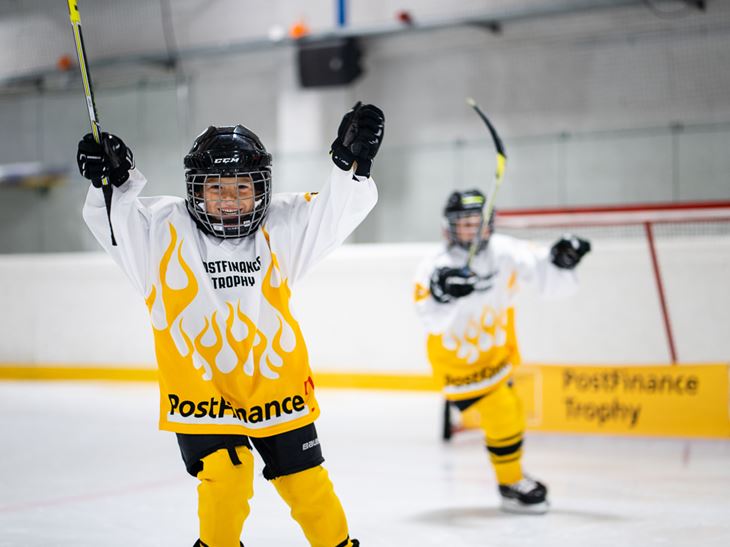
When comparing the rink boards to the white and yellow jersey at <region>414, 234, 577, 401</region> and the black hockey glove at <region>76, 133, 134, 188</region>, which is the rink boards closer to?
the white and yellow jersey at <region>414, 234, 577, 401</region>

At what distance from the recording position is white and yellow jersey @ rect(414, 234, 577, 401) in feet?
14.4

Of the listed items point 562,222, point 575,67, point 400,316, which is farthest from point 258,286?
point 575,67

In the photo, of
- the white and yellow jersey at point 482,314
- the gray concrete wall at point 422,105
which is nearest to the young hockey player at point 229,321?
the white and yellow jersey at point 482,314

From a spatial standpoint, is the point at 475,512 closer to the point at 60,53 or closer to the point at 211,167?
the point at 211,167

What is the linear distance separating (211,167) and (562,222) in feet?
16.9

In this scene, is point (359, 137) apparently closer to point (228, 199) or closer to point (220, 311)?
point (228, 199)

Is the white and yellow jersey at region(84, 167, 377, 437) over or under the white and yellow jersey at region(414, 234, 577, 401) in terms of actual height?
over

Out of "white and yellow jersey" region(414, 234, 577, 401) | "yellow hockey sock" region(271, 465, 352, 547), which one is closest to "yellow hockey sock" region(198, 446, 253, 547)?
"yellow hockey sock" region(271, 465, 352, 547)

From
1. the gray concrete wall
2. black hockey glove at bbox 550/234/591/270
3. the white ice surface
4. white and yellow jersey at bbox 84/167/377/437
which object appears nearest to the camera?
white and yellow jersey at bbox 84/167/377/437

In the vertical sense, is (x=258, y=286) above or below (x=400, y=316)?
above

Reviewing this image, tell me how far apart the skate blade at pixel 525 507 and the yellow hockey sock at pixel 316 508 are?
175cm

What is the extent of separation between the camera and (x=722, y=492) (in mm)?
4660

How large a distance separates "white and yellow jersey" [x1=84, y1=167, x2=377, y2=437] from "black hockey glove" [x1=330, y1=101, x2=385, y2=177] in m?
0.07

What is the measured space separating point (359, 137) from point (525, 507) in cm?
221
